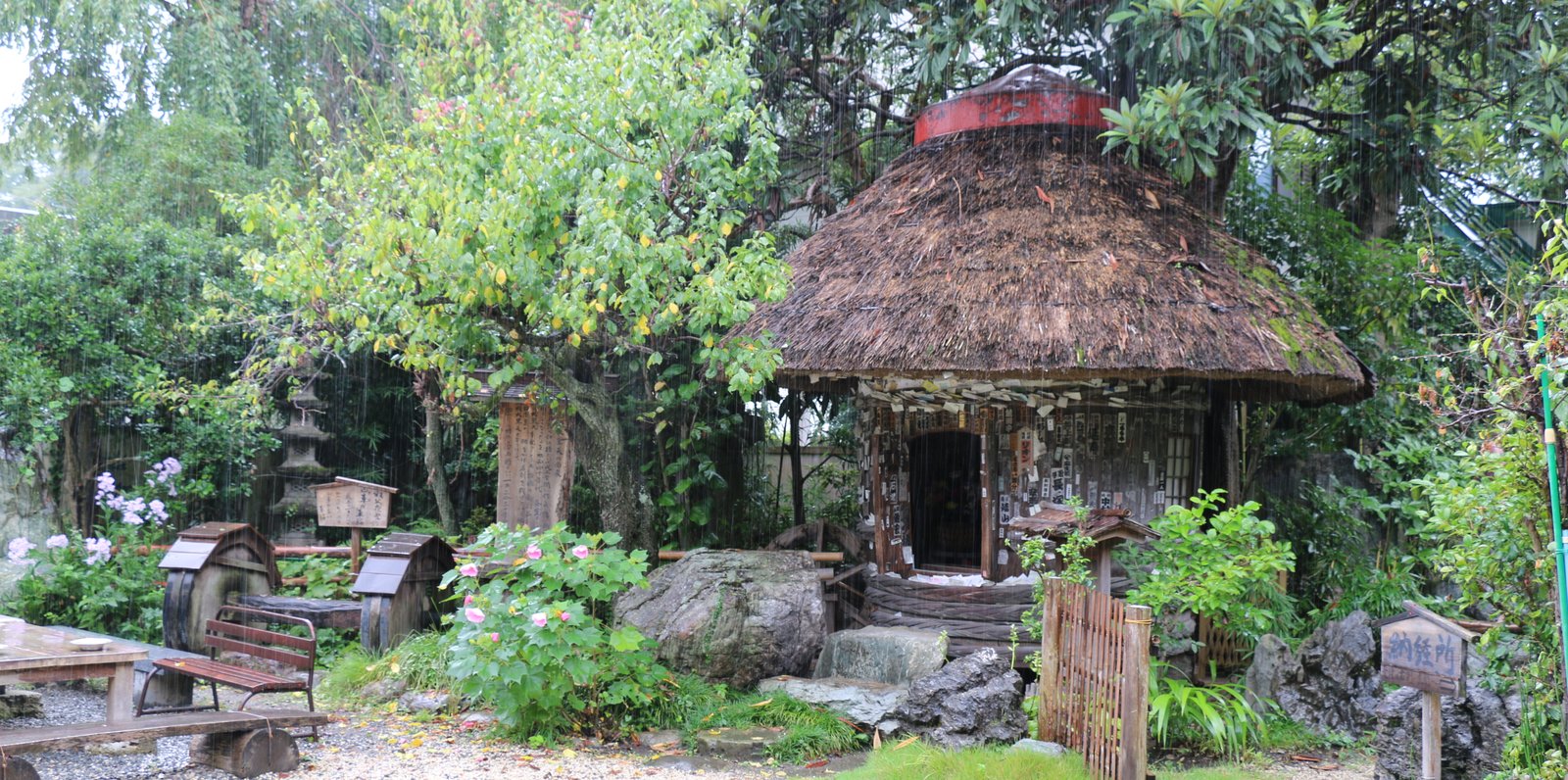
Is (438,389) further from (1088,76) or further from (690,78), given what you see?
(1088,76)

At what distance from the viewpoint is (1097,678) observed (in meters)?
5.62

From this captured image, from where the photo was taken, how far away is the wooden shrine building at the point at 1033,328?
8.03 metres

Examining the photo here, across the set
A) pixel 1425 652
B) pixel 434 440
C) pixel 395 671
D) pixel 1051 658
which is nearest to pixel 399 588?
pixel 395 671

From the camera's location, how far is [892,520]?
A: 9.69 m

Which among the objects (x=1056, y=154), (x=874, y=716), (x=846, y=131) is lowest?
(x=874, y=716)

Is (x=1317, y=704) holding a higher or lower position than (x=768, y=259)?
lower

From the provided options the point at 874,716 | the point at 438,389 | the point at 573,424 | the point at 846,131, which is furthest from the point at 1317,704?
the point at 438,389

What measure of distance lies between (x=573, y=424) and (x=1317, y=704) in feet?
19.1

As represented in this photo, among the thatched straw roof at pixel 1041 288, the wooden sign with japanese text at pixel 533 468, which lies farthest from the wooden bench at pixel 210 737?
the thatched straw roof at pixel 1041 288

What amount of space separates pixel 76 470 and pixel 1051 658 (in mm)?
10217

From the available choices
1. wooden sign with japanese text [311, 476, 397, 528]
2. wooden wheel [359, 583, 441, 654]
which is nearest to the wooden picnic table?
wooden wheel [359, 583, 441, 654]

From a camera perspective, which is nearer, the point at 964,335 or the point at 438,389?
the point at 964,335

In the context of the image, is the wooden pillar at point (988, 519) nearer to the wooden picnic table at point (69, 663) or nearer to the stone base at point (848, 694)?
the stone base at point (848, 694)

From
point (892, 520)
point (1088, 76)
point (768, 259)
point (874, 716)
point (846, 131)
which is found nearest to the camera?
point (874, 716)
